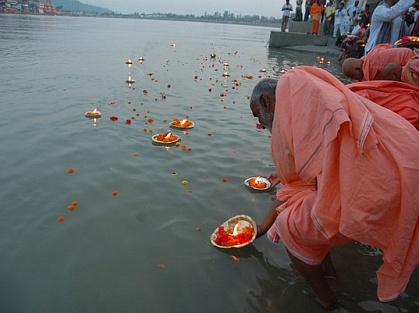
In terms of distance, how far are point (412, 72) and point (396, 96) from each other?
59cm

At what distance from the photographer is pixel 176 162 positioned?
506 centimetres

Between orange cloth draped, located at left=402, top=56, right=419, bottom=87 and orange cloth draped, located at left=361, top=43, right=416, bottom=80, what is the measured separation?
0.25 m

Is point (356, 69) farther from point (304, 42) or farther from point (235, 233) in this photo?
point (304, 42)

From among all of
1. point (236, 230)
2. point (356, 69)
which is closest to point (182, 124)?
point (236, 230)

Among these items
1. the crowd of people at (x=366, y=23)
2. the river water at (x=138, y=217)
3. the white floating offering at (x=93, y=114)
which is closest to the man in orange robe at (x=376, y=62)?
the river water at (x=138, y=217)

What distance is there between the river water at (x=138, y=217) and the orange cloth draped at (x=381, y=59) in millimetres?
1725

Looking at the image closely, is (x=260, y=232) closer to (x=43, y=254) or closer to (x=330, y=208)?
(x=330, y=208)

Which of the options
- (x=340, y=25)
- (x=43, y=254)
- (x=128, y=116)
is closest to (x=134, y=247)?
(x=43, y=254)

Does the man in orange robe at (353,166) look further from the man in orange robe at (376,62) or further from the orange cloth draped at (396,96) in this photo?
the man in orange robe at (376,62)

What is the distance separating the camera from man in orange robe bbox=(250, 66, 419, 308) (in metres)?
1.87

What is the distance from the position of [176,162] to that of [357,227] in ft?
11.1

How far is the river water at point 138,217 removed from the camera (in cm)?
277

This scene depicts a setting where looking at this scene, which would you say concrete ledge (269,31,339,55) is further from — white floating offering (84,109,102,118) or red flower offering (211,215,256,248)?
red flower offering (211,215,256,248)

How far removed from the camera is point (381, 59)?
349 centimetres
